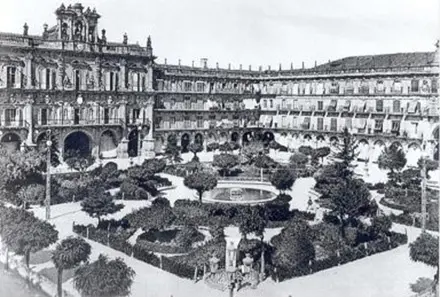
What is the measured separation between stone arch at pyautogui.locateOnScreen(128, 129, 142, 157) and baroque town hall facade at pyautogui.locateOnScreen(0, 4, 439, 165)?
0.38 ft

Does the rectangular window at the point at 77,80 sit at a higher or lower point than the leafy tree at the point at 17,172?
higher

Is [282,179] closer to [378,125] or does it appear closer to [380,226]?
[380,226]

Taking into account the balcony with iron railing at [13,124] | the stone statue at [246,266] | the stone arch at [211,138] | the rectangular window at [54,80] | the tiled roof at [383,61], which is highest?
the tiled roof at [383,61]

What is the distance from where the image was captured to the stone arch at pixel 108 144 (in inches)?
2147

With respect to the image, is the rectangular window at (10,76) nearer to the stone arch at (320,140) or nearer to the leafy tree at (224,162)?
the leafy tree at (224,162)

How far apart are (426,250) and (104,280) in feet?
41.9

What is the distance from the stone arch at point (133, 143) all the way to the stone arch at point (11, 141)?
1235cm

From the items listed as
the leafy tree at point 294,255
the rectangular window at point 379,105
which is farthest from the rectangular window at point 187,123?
the leafy tree at point 294,255

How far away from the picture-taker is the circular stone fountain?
36.1 metres

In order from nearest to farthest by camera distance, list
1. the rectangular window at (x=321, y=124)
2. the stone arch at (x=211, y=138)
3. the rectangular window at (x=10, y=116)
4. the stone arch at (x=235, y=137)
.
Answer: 1. the rectangular window at (x=10, y=116)
2. the rectangular window at (x=321, y=124)
3. the stone arch at (x=211, y=138)
4. the stone arch at (x=235, y=137)

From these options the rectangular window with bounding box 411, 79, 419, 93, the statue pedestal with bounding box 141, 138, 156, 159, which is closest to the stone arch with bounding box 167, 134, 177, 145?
the statue pedestal with bounding box 141, 138, 156, 159

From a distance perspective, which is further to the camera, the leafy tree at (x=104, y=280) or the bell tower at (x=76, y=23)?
the bell tower at (x=76, y=23)

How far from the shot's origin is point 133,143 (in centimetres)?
5731

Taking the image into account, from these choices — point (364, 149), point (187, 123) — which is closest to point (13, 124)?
point (187, 123)
